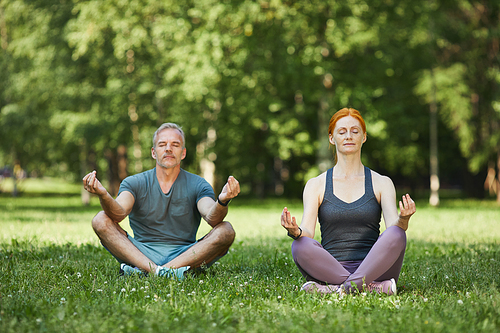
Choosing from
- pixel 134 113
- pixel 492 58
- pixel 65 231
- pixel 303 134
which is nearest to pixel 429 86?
pixel 492 58

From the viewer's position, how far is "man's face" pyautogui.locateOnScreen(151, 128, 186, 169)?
5.13m

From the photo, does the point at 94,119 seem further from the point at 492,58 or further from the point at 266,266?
the point at 492,58

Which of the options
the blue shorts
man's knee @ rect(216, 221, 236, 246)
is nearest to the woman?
man's knee @ rect(216, 221, 236, 246)

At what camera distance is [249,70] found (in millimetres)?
20062

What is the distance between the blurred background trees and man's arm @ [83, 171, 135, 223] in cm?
1172

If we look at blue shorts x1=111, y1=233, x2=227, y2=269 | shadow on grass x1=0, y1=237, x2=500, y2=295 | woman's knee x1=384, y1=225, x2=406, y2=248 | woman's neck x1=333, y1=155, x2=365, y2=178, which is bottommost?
shadow on grass x1=0, y1=237, x2=500, y2=295

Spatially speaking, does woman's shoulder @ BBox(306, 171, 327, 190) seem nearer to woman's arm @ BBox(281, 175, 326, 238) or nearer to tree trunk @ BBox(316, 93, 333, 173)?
woman's arm @ BBox(281, 175, 326, 238)

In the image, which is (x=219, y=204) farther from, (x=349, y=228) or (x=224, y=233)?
(x=349, y=228)

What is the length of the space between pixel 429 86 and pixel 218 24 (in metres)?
10.9

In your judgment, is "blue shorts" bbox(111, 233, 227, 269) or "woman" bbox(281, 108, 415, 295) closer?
"woman" bbox(281, 108, 415, 295)

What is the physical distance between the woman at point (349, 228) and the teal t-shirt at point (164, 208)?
1368 mm


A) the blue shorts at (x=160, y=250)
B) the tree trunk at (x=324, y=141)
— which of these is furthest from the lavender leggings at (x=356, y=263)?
the tree trunk at (x=324, y=141)

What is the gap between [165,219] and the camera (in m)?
5.19

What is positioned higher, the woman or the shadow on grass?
the woman
